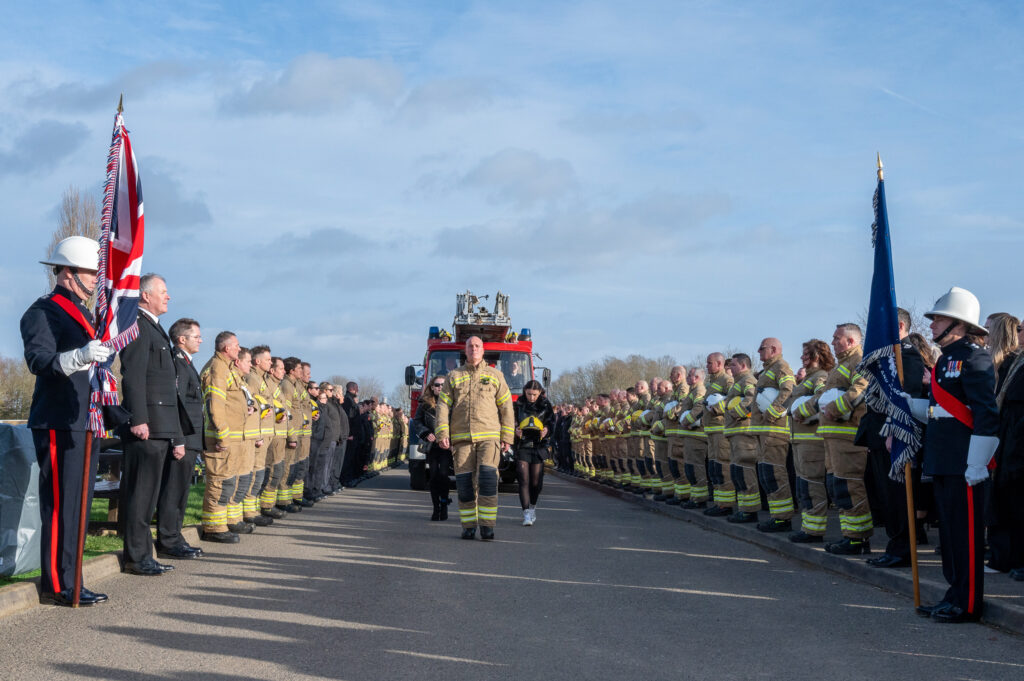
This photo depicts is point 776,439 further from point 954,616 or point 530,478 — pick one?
point 954,616

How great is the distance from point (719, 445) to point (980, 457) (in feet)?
24.8

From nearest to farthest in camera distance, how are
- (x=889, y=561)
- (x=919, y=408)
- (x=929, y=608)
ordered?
(x=929, y=608)
(x=919, y=408)
(x=889, y=561)

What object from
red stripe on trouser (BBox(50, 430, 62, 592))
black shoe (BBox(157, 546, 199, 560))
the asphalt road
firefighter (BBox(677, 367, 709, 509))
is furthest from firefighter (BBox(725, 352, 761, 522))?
red stripe on trouser (BBox(50, 430, 62, 592))

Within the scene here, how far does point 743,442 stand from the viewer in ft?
42.0

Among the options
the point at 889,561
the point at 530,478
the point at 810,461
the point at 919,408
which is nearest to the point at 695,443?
the point at 530,478

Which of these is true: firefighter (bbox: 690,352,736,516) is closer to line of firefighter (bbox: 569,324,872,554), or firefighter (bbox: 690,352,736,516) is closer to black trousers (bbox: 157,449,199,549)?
line of firefighter (bbox: 569,324,872,554)

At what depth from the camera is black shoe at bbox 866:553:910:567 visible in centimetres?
884

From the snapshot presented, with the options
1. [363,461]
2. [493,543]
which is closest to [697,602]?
[493,543]

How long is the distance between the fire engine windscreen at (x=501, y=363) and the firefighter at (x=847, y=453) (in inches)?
504

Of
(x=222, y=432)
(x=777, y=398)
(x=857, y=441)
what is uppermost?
(x=777, y=398)

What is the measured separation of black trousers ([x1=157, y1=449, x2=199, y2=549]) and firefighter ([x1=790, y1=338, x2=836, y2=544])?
609cm

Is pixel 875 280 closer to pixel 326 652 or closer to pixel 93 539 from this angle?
pixel 326 652

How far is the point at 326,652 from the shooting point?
576 cm

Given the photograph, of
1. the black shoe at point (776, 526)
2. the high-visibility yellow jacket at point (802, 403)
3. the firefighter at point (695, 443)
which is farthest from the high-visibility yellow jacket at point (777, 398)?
the firefighter at point (695, 443)
